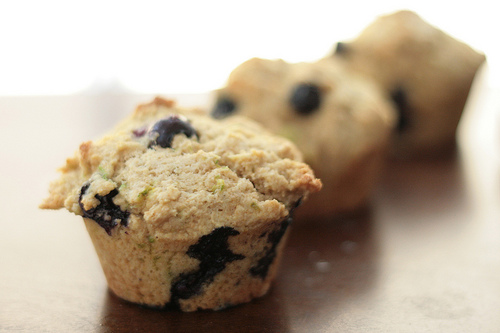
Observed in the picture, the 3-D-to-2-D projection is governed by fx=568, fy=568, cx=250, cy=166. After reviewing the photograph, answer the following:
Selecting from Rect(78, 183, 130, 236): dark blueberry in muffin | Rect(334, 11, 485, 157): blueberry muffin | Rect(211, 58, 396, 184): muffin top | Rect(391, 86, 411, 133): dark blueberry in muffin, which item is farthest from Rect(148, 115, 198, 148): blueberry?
Rect(391, 86, 411, 133): dark blueberry in muffin

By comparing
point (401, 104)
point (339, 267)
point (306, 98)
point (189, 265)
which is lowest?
point (339, 267)

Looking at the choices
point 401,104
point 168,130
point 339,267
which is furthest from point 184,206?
point 401,104

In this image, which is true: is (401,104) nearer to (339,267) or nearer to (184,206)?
(339,267)

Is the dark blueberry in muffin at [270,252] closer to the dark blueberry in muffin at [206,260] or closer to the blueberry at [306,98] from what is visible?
the dark blueberry in muffin at [206,260]

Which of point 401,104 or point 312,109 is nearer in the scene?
point 312,109

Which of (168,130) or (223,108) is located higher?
(168,130)

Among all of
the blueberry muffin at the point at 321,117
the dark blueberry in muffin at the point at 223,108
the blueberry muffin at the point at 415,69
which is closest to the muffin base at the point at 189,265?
the blueberry muffin at the point at 321,117
